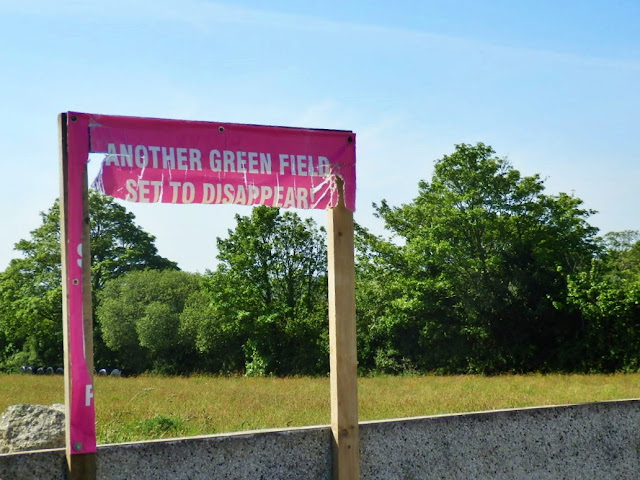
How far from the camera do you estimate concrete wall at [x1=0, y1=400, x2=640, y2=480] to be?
4461 mm

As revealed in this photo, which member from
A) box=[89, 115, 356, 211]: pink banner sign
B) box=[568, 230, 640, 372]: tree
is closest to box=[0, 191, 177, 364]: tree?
box=[568, 230, 640, 372]: tree

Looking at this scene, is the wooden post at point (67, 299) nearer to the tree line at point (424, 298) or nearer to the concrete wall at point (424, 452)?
the concrete wall at point (424, 452)

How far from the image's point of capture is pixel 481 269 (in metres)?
31.1

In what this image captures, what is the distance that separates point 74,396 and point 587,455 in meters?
3.69

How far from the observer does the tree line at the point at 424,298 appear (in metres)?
29.5

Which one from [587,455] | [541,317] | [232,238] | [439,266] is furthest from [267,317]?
[587,455]

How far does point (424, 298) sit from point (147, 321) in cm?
1296

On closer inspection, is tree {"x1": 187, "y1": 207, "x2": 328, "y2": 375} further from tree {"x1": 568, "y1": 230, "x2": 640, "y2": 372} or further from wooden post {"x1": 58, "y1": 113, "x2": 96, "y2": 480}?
wooden post {"x1": 58, "y1": 113, "x2": 96, "y2": 480}

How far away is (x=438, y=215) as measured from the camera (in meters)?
33.1

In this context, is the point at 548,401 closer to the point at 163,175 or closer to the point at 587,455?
the point at 587,455

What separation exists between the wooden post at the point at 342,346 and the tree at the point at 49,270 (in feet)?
121

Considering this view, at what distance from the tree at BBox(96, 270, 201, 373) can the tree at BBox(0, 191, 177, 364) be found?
283cm

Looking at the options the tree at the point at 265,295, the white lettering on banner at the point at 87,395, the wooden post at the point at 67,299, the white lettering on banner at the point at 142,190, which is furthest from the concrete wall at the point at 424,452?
the tree at the point at 265,295

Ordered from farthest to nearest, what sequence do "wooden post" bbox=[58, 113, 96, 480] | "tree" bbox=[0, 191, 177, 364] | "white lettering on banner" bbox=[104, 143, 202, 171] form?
"tree" bbox=[0, 191, 177, 364] < "white lettering on banner" bbox=[104, 143, 202, 171] < "wooden post" bbox=[58, 113, 96, 480]
